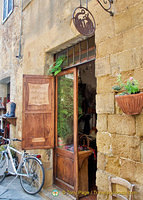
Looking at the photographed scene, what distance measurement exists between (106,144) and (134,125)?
1.79 ft

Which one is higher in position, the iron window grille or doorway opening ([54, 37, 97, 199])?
the iron window grille

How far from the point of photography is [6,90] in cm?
767

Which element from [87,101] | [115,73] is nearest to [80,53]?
[115,73]

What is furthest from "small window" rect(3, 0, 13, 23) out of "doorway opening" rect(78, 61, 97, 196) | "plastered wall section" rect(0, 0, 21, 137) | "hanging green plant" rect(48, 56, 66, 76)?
"hanging green plant" rect(48, 56, 66, 76)

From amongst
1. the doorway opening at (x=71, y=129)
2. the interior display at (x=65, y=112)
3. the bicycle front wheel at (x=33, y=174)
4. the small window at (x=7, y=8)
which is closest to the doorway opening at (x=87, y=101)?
the doorway opening at (x=71, y=129)

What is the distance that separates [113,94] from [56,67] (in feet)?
5.93

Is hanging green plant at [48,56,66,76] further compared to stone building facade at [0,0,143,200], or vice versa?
hanging green plant at [48,56,66,76]

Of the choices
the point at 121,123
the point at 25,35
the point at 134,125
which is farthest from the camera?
the point at 25,35

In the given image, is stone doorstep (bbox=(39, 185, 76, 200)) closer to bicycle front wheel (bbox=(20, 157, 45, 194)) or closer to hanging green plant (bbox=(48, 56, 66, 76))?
bicycle front wheel (bbox=(20, 157, 45, 194))

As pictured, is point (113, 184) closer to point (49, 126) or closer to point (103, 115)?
point (103, 115)

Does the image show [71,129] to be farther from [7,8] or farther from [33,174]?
[7,8]

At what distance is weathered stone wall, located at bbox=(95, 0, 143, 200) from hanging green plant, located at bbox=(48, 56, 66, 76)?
4.14ft

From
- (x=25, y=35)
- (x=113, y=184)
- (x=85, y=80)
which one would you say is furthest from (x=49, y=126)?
(x=25, y=35)

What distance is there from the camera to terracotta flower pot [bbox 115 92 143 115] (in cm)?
198
